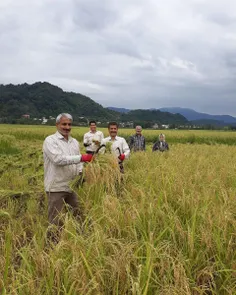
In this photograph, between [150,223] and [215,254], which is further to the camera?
[150,223]

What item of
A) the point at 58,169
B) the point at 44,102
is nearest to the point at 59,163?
the point at 58,169

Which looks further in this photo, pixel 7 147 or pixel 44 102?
pixel 44 102

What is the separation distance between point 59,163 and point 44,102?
81.9 m

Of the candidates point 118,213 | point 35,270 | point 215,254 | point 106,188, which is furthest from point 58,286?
point 106,188

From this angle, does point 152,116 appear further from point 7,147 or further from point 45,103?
point 7,147

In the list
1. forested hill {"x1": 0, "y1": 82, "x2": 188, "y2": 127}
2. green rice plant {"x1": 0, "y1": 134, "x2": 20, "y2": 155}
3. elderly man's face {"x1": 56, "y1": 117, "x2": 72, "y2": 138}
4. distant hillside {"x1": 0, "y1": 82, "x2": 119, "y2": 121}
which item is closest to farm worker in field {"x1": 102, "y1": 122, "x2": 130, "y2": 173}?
elderly man's face {"x1": 56, "y1": 117, "x2": 72, "y2": 138}

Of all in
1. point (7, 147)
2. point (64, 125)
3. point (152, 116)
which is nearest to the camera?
point (64, 125)

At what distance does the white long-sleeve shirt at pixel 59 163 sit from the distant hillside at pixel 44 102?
68.0 m

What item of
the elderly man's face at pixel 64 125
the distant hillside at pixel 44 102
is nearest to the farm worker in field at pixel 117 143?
the elderly man's face at pixel 64 125

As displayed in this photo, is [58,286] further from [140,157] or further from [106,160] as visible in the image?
[140,157]

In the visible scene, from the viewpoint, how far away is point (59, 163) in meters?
3.28

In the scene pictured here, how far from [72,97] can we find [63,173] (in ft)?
309

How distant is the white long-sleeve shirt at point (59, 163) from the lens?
3.28 metres

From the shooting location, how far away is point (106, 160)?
11.7 feet
